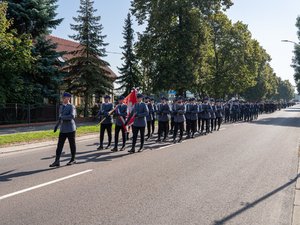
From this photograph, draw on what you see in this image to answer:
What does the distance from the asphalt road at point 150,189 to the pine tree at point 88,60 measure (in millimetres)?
19215

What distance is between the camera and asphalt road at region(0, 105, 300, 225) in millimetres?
5570

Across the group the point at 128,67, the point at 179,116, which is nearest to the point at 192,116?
the point at 179,116

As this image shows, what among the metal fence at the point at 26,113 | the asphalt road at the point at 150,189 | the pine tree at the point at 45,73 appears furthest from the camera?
the pine tree at the point at 45,73

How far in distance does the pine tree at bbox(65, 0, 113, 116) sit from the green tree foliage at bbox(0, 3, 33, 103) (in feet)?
23.2

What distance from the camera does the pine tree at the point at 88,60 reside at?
30.6 m

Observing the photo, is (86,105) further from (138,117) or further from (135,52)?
(138,117)

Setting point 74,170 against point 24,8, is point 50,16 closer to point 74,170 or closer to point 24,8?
point 24,8

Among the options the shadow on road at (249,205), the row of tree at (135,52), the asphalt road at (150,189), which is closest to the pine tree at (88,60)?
the row of tree at (135,52)

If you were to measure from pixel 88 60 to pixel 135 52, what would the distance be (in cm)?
922

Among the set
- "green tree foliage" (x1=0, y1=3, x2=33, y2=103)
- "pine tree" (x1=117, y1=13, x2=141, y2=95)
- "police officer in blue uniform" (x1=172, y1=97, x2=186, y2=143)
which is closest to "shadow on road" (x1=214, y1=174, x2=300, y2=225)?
"police officer in blue uniform" (x1=172, y1=97, x2=186, y2=143)

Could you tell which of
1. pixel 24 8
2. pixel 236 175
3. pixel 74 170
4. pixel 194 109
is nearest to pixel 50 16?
pixel 24 8

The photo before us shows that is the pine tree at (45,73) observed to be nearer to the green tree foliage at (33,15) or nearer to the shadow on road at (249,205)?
the green tree foliage at (33,15)

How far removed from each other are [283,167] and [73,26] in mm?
24604

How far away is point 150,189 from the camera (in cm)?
723
